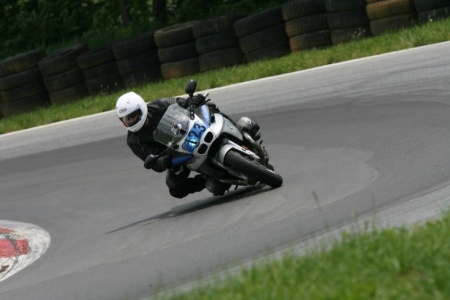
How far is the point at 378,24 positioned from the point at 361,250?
12.6 meters

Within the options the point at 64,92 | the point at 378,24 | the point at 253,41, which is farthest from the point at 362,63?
the point at 64,92

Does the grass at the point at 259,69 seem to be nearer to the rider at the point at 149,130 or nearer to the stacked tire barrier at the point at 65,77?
the stacked tire barrier at the point at 65,77

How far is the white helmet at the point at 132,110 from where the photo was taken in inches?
389

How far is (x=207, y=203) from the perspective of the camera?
1052cm

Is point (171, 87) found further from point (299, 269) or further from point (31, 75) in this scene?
point (299, 269)

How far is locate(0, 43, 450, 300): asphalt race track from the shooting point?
7.65 m

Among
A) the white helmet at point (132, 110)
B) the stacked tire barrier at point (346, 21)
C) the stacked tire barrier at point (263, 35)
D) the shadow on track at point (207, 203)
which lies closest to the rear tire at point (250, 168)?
the shadow on track at point (207, 203)

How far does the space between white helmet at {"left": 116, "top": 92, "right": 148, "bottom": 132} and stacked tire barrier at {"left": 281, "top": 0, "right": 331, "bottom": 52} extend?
8614 millimetres

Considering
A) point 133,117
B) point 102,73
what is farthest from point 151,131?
point 102,73

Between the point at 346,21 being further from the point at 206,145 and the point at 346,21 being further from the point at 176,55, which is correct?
the point at 206,145

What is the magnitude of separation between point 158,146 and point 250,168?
1.06m

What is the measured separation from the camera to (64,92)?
2036cm

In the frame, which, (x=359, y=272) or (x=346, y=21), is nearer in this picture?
(x=359, y=272)

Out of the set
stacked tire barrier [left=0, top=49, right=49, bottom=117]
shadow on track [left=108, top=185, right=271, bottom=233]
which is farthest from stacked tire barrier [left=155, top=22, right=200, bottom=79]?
shadow on track [left=108, top=185, right=271, bottom=233]
